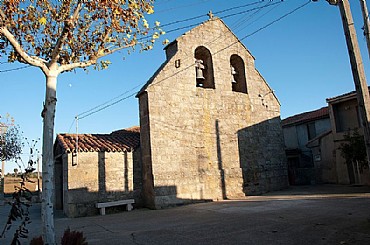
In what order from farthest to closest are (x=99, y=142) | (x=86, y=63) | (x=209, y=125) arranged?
(x=209, y=125)
(x=99, y=142)
(x=86, y=63)

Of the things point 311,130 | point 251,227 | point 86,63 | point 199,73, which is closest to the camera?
point 86,63

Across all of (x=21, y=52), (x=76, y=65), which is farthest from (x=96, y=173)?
(x=21, y=52)

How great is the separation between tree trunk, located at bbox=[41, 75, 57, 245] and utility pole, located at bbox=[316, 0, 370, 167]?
6671mm

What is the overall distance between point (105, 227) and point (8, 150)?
82.4 feet

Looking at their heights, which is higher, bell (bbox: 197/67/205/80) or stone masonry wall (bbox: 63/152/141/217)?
bell (bbox: 197/67/205/80)

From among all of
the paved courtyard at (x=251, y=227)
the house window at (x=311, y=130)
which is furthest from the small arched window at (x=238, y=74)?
the house window at (x=311, y=130)

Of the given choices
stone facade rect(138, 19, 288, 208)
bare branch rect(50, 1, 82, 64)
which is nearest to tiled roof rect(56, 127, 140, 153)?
stone facade rect(138, 19, 288, 208)

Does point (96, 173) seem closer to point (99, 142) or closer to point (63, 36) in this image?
point (99, 142)

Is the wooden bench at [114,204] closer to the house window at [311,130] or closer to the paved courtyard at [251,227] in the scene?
the paved courtyard at [251,227]

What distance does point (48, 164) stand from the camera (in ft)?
20.0

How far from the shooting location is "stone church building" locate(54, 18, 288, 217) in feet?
43.1

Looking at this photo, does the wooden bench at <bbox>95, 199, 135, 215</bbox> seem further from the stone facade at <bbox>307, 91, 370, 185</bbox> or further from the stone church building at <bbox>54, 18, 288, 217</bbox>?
the stone facade at <bbox>307, 91, 370, 185</bbox>

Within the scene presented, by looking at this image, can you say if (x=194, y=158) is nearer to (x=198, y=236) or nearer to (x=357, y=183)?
(x=198, y=236)

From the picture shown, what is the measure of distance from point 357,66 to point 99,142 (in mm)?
10801
